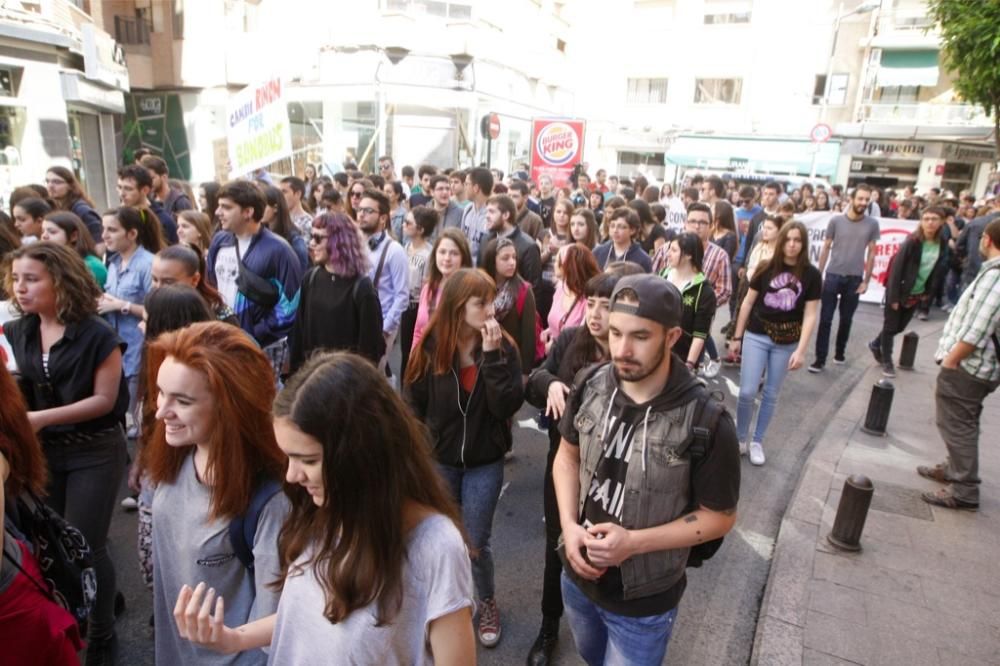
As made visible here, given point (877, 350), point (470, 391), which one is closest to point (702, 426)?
point (470, 391)

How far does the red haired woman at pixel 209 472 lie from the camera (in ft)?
6.00

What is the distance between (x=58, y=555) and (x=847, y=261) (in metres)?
8.07

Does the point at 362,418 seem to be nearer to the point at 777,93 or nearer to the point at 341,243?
the point at 341,243

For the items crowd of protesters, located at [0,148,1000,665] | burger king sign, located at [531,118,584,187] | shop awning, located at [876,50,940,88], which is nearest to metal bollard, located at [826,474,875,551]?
crowd of protesters, located at [0,148,1000,665]

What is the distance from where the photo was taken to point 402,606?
1.40 meters

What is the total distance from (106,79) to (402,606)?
1578cm

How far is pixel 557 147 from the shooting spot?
1323 centimetres

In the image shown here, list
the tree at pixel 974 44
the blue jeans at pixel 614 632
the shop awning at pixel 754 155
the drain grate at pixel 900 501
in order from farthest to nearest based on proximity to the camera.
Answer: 1. the shop awning at pixel 754 155
2. the tree at pixel 974 44
3. the drain grate at pixel 900 501
4. the blue jeans at pixel 614 632

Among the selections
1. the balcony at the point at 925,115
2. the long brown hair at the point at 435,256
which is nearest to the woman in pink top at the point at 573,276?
the long brown hair at the point at 435,256

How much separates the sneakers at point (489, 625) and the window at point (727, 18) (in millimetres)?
35360

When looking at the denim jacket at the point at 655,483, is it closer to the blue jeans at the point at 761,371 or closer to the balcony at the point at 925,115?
the blue jeans at the point at 761,371

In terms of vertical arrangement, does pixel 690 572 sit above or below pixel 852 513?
below

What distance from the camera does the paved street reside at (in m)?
3.14

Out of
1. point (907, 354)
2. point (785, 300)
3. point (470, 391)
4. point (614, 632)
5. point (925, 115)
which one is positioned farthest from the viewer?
point (925, 115)
